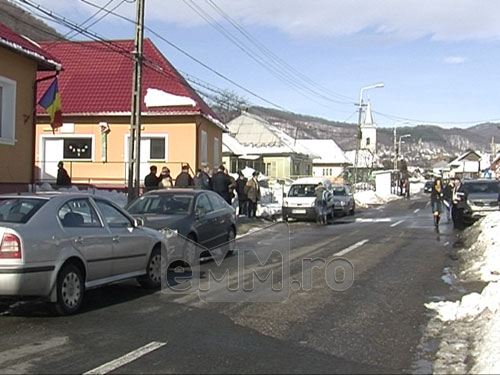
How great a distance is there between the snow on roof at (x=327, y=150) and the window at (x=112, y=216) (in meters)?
86.9

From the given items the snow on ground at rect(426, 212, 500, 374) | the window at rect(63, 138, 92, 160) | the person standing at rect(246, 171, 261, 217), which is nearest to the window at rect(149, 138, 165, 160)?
the window at rect(63, 138, 92, 160)

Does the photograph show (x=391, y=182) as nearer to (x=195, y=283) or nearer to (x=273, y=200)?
(x=273, y=200)

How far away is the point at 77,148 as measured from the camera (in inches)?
1123

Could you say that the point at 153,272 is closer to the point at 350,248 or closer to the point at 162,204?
the point at 162,204

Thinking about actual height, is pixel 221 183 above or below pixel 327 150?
below

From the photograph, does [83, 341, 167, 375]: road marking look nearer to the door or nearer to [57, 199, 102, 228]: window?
[57, 199, 102, 228]: window

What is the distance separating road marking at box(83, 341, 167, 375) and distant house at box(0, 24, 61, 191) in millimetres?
11777

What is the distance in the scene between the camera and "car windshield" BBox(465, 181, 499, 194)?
2248 cm

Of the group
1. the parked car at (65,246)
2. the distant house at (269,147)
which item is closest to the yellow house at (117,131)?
the parked car at (65,246)

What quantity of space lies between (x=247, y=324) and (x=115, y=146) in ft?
70.9

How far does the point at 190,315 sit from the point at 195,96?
74.9 ft

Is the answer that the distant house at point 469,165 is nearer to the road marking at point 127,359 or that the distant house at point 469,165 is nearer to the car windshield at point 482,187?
the car windshield at point 482,187

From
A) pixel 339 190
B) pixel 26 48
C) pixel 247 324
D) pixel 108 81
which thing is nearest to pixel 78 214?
pixel 247 324

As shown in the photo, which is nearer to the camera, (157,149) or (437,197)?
(437,197)
